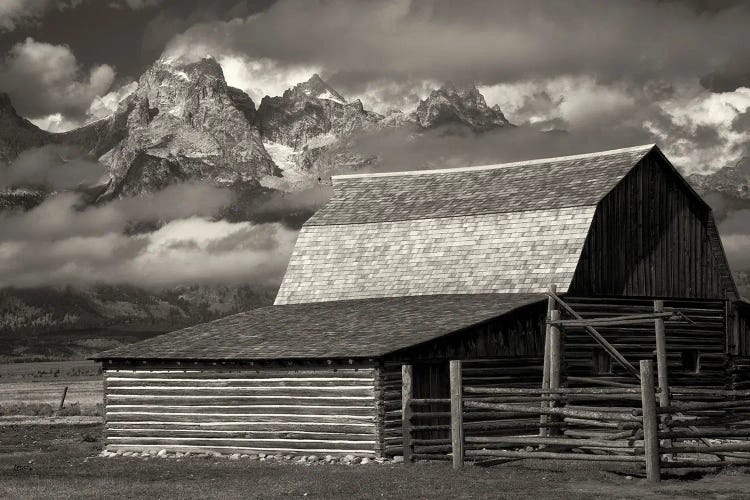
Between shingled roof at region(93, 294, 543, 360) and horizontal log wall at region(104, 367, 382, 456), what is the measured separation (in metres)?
0.63

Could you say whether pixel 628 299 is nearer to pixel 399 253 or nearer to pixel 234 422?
pixel 399 253

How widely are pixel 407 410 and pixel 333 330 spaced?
17.7 ft

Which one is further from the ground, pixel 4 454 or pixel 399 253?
pixel 399 253

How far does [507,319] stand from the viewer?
107 feet

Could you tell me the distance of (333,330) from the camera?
34.1 metres

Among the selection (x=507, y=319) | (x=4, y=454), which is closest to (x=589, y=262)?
(x=507, y=319)

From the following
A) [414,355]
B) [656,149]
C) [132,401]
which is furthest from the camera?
[656,149]

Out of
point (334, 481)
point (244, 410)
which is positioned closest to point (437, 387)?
point (244, 410)

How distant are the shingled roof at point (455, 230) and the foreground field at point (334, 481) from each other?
374 inches

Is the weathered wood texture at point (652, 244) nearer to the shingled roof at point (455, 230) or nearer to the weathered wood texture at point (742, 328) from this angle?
the shingled roof at point (455, 230)

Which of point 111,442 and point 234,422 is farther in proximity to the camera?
point 111,442

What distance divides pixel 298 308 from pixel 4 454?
33.6ft

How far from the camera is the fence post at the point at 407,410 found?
29141mm

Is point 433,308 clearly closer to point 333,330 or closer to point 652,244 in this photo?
point 333,330
